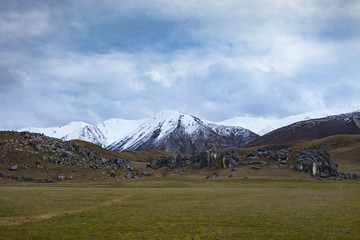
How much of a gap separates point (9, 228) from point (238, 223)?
19.1 meters

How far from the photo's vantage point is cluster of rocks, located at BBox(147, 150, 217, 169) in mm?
121250

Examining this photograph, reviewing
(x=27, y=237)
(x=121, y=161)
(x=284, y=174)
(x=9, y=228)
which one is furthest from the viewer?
(x=121, y=161)

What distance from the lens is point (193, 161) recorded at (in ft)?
421

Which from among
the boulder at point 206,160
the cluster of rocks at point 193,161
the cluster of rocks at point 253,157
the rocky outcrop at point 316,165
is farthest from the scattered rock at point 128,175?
the rocky outcrop at point 316,165

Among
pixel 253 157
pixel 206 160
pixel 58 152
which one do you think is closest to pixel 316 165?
pixel 253 157

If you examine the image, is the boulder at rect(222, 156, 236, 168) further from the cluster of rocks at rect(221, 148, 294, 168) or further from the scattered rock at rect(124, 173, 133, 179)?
the scattered rock at rect(124, 173, 133, 179)

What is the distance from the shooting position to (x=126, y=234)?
2109cm

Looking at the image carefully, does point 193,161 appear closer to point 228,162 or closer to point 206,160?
point 206,160

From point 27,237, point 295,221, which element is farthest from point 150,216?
point 295,221

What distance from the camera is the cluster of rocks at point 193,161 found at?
398ft

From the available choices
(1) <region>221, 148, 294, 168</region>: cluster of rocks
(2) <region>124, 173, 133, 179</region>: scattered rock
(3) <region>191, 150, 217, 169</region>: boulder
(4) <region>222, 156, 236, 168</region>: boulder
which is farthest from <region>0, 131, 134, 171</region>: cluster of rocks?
(1) <region>221, 148, 294, 168</region>: cluster of rocks

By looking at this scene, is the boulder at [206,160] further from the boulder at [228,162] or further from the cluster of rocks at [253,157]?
the boulder at [228,162]

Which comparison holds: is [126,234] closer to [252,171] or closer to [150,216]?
[150,216]

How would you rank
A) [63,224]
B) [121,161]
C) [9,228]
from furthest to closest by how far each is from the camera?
[121,161] → [63,224] → [9,228]
